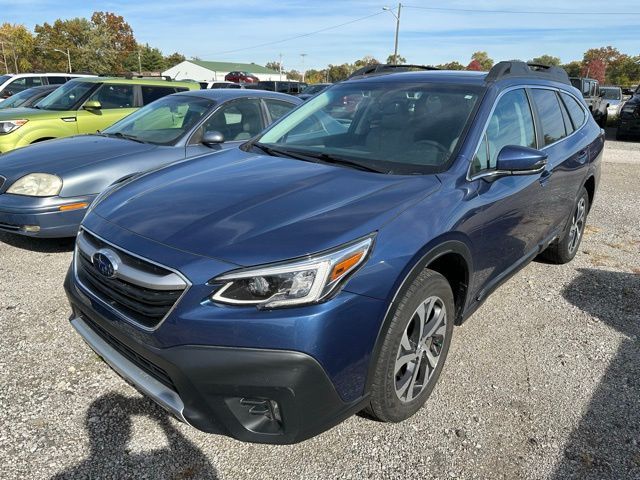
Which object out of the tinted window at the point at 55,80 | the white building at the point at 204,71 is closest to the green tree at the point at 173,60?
the white building at the point at 204,71

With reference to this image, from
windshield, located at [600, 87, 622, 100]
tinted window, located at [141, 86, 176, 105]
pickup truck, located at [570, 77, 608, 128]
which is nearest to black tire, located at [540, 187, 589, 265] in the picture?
tinted window, located at [141, 86, 176, 105]

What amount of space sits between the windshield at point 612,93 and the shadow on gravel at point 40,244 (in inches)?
944

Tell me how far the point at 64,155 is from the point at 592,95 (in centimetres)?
1821

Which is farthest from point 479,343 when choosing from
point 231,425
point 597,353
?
point 231,425

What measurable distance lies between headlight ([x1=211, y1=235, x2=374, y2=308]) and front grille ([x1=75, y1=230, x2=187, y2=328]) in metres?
0.20

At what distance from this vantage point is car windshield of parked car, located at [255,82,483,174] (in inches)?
113

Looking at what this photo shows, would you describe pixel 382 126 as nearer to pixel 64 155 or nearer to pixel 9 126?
pixel 64 155

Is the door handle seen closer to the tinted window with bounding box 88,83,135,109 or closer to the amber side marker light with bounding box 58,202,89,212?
the amber side marker light with bounding box 58,202,89,212

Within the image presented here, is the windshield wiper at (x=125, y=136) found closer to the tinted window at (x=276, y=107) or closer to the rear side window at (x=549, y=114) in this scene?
the tinted window at (x=276, y=107)

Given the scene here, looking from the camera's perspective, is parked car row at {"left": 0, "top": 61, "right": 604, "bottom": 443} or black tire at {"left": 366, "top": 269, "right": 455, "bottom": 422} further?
black tire at {"left": 366, "top": 269, "right": 455, "bottom": 422}

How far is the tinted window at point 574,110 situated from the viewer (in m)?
4.35

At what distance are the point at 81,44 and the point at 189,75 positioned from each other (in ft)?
57.9

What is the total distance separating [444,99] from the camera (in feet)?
10.3

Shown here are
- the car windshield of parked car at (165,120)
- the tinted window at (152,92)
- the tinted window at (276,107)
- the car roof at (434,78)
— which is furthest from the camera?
the tinted window at (152,92)
